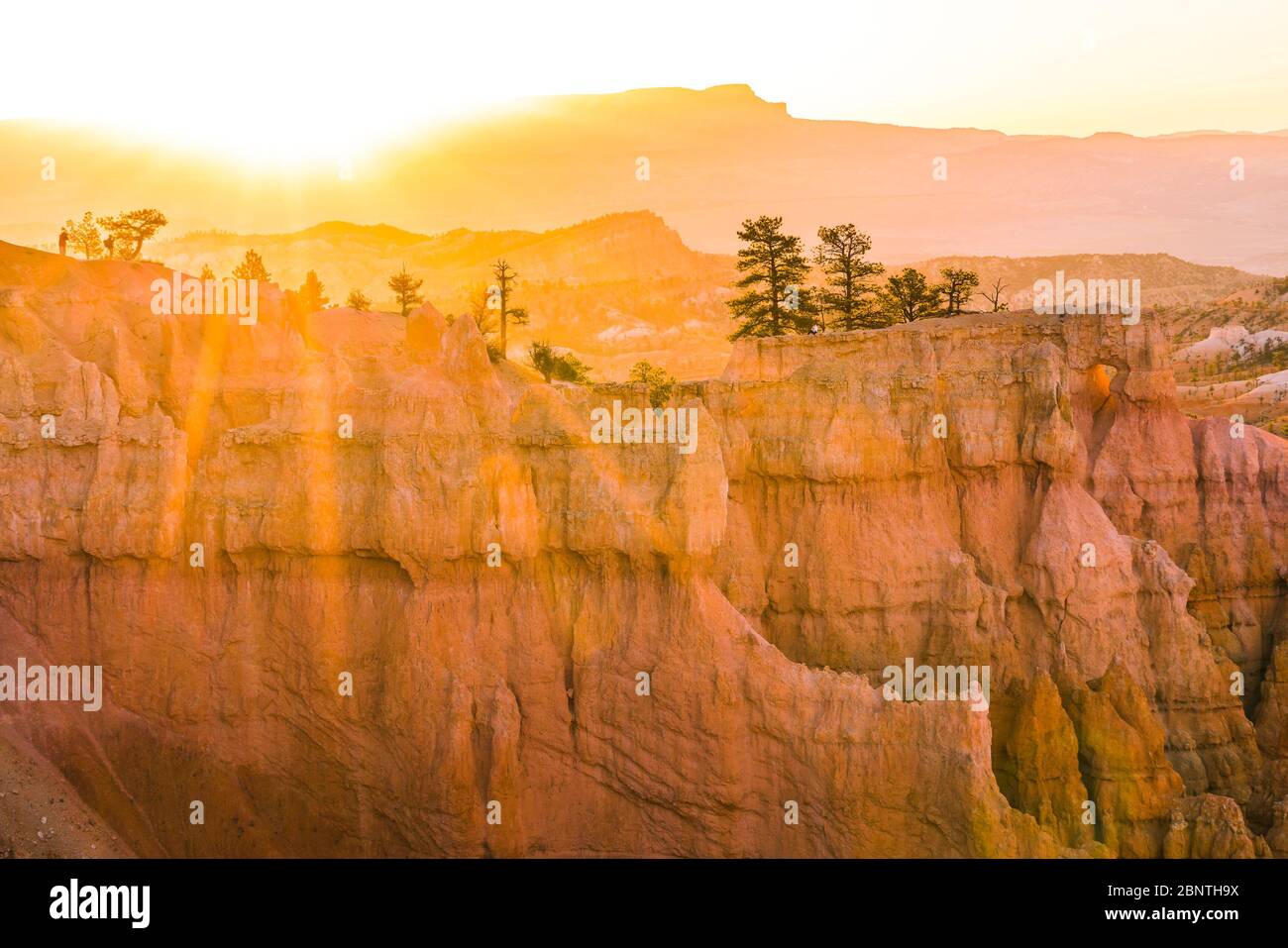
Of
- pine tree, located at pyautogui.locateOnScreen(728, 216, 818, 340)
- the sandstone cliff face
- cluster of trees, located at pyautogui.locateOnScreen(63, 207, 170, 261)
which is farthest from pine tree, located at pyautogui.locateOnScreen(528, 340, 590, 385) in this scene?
the sandstone cliff face

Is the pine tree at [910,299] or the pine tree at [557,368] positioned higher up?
the pine tree at [910,299]

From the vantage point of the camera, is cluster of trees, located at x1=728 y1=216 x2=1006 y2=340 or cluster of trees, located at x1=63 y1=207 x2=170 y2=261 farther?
cluster of trees, located at x1=63 y1=207 x2=170 y2=261

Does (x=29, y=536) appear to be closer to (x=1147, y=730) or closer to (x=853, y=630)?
(x=853, y=630)

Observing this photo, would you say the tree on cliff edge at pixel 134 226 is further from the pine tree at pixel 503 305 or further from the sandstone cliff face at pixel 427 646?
the sandstone cliff face at pixel 427 646

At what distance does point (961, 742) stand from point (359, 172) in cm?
15669

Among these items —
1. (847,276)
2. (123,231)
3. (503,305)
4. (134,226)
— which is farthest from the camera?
(503,305)

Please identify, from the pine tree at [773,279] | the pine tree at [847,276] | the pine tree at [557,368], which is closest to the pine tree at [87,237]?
the pine tree at [557,368]

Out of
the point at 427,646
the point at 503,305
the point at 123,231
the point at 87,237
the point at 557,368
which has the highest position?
the point at 123,231

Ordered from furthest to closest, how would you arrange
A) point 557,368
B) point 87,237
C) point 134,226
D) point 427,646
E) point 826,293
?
point 557,368, point 87,237, point 134,226, point 826,293, point 427,646

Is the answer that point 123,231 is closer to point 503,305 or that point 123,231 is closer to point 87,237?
point 87,237

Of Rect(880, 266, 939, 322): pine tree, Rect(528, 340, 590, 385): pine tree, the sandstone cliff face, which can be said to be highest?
Rect(880, 266, 939, 322): pine tree

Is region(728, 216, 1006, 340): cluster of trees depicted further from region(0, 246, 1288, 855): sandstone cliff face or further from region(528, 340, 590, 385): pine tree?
region(0, 246, 1288, 855): sandstone cliff face

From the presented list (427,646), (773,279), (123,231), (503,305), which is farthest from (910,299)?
(123,231)

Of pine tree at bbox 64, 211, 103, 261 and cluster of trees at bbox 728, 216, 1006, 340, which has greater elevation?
pine tree at bbox 64, 211, 103, 261
